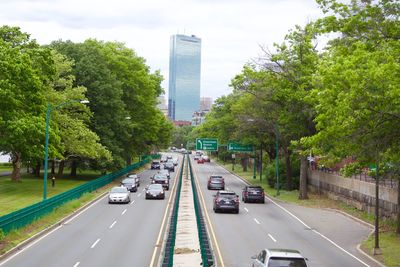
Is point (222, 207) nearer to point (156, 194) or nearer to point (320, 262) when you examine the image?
point (156, 194)

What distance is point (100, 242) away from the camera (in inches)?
944

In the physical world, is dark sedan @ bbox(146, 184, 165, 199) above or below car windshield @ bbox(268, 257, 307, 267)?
below

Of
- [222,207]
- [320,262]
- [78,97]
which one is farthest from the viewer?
[78,97]

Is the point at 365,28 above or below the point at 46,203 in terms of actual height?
above

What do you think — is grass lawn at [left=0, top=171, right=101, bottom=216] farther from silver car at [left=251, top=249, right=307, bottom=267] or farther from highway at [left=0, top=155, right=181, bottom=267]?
silver car at [left=251, top=249, right=307, bottom=267]

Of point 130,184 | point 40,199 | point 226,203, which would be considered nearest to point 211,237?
point 226,203

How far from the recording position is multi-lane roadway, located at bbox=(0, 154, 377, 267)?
2041 cm

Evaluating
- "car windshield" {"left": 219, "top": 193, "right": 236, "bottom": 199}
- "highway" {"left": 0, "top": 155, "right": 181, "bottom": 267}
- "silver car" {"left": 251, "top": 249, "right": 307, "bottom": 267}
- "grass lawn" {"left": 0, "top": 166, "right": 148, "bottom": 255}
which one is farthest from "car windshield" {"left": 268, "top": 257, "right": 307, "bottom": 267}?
"car windshield" {"left": 219, "top": 193, "right": 236, "bottom": 199}

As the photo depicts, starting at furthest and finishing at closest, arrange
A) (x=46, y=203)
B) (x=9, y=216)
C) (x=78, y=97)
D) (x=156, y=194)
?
(x=78, y=97) < (x=156, y=194) < (x=46, y=203) < (x=9, y=216)

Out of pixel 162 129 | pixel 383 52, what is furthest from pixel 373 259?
pixel 162 129

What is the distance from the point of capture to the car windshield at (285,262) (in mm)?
14766

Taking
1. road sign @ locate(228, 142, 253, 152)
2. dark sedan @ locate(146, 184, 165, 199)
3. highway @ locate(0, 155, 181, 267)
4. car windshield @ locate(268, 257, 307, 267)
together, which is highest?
road sign @ locate(228, 142, 253, 152)

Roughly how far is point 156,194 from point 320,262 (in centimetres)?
2494

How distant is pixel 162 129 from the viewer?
4363 inches
